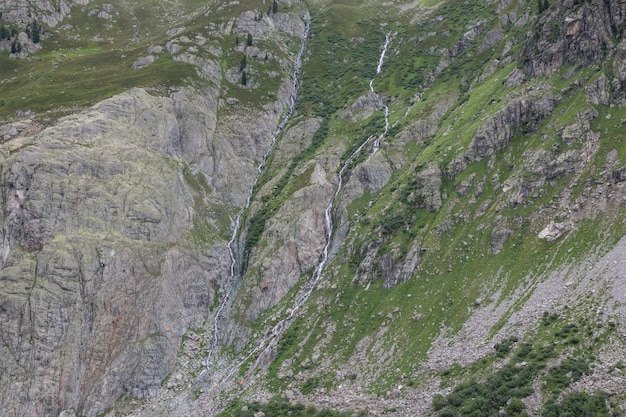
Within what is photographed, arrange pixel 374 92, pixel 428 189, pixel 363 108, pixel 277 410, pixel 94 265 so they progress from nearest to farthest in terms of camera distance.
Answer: pixel 277 410 < pixel 94 265 < pixel 428 189 < pixel 363 108 < pixel 374 92

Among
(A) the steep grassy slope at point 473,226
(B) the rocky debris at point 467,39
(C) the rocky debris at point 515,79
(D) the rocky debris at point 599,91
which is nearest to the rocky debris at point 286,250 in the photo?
(A) the steep grassy slope at point 473,226

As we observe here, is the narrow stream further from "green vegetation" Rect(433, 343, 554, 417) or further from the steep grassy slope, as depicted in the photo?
"green vegetation" Rect(433, 343, 554, 417)

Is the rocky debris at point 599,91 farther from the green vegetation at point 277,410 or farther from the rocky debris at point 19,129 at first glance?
the rocky debris at point 19,129

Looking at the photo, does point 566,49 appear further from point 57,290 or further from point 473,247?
point 57,290

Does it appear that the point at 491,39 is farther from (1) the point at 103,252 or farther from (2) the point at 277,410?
(2) the point at 277,410

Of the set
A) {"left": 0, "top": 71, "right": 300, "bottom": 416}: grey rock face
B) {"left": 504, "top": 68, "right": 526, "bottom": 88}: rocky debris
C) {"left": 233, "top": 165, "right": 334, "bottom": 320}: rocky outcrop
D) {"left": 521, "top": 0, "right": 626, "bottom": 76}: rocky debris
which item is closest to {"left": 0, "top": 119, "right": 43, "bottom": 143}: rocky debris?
{"left": 0, "top": 71, "right": 300, "bottom": 416}: grey rock face

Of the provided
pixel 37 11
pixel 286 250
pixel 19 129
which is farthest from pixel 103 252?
pixel 37 11

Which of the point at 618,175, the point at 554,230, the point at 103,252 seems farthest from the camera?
the point at 103,252
